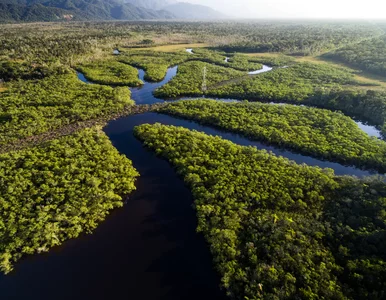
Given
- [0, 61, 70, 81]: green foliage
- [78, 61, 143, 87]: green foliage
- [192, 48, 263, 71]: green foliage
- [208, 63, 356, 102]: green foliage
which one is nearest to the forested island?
[208, 63, 356, 102]: green foliage

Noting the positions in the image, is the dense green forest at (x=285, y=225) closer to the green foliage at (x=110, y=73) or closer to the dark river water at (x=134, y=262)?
the dark river water at (x=134, y=262)

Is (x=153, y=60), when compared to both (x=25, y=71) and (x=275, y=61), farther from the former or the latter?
(x=275, y=61)

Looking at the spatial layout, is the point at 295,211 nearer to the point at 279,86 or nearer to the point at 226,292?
the point at 226,292

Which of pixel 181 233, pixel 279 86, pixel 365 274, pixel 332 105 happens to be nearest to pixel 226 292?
pixel 181 233

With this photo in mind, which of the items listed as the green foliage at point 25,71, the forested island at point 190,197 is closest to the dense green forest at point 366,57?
the forested island at point 190,197

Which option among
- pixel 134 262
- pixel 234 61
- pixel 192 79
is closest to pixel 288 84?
pixel 192 79

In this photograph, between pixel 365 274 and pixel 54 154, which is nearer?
pixel 365 274
